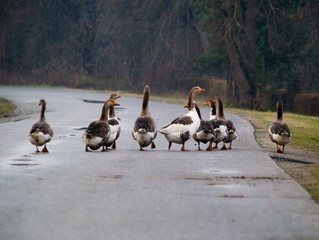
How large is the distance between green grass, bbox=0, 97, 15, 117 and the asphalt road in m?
15.4

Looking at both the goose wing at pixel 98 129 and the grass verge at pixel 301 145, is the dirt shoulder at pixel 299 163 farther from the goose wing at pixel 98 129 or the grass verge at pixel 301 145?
the goose wing at pixel 98 129

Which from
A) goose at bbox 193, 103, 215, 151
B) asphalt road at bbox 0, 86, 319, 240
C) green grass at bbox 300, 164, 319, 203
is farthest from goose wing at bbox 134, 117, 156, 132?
green grass at bbox 300, 164, 319, 203

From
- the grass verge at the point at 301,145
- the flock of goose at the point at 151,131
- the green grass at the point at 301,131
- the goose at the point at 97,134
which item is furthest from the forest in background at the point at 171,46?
the goose at the point at 97,134

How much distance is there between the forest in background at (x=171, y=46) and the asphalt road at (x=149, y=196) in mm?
25628

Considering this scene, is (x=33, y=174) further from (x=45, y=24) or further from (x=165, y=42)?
(x=45, y=24)

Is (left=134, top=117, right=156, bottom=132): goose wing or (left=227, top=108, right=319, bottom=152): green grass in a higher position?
(left=134, top=117, right=156, bottom=132): goose wing

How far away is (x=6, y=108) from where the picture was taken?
39.0 metres

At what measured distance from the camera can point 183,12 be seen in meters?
56.3

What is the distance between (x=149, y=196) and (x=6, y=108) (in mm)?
27293

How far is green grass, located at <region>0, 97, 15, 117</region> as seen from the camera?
118 feet

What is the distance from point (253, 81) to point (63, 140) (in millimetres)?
25913

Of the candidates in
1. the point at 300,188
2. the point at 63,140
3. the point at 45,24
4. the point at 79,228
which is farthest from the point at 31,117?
the point at 45,24

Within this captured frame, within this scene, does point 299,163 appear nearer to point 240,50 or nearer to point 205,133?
point 205,133

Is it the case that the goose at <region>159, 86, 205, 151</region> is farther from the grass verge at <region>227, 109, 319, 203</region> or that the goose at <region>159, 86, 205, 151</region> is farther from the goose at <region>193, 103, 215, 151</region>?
the grass verge at <region>227, 109, 319, 203</region>
